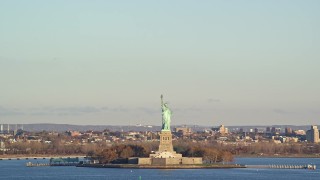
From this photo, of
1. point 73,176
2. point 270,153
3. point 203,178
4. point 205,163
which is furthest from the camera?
point 270,153

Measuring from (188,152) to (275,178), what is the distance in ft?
76.0

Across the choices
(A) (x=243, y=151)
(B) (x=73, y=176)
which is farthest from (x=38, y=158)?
(B) (x=73, y=176)

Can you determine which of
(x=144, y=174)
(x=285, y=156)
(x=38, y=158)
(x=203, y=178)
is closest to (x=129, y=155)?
(x=144, y=174)

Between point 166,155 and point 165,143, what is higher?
point 165,143

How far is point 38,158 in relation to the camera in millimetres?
144375

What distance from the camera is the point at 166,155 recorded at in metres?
96.2

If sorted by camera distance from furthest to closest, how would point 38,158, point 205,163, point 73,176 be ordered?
1. point 38,158
2. point 205,163
3. point 73,176

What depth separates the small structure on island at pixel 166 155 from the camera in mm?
96000

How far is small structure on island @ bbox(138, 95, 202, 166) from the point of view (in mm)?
96000

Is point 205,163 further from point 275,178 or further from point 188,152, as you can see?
point 275,178

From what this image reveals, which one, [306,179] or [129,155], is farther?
[129,155]

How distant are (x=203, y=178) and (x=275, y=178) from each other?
6.60 meters

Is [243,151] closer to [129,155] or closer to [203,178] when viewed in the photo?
[129,155]

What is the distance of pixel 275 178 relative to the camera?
268 feet
